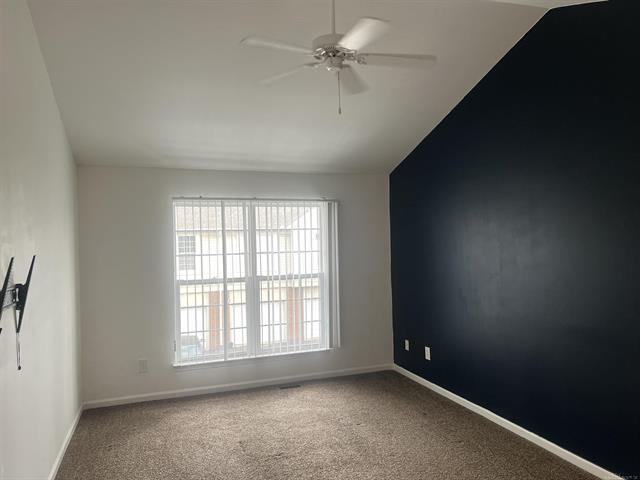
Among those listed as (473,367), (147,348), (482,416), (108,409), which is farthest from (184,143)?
(482,416)

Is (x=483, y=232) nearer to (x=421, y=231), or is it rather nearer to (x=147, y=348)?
(x=421, y=231)

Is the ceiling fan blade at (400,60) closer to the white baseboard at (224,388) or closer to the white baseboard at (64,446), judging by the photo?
the white baseboard at (64,446)

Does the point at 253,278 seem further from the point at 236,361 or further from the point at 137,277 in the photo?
the point at 137,277

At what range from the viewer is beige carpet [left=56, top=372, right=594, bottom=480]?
107 inches

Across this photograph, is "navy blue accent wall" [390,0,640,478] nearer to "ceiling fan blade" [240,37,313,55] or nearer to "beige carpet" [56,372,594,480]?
"beige carpet" [56,372,594,480]

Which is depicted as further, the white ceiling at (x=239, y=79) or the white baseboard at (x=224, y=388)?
the white baseboard at (x=224, y=388)

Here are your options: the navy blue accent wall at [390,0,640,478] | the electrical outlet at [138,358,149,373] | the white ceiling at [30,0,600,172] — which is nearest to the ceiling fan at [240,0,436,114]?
the white ceiling at [30,0,600,172]

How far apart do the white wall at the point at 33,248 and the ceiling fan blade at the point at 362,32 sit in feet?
4.75

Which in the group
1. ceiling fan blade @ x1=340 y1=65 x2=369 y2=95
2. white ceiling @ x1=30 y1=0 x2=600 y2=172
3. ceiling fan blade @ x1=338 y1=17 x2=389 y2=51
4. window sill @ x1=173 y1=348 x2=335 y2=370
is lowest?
window sill @ x1=173 y1=348 x2=335 y2=370

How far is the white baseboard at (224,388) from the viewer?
3943 mm

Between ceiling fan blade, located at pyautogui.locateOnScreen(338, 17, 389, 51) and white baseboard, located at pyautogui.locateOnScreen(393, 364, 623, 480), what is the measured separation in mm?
2674

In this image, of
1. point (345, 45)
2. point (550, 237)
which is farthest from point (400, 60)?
point (550, 237)

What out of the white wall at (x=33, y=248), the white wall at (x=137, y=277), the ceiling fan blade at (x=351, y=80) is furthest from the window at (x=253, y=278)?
the ceiling fan blade at (x=351, y=80)

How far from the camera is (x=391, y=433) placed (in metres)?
3.24
